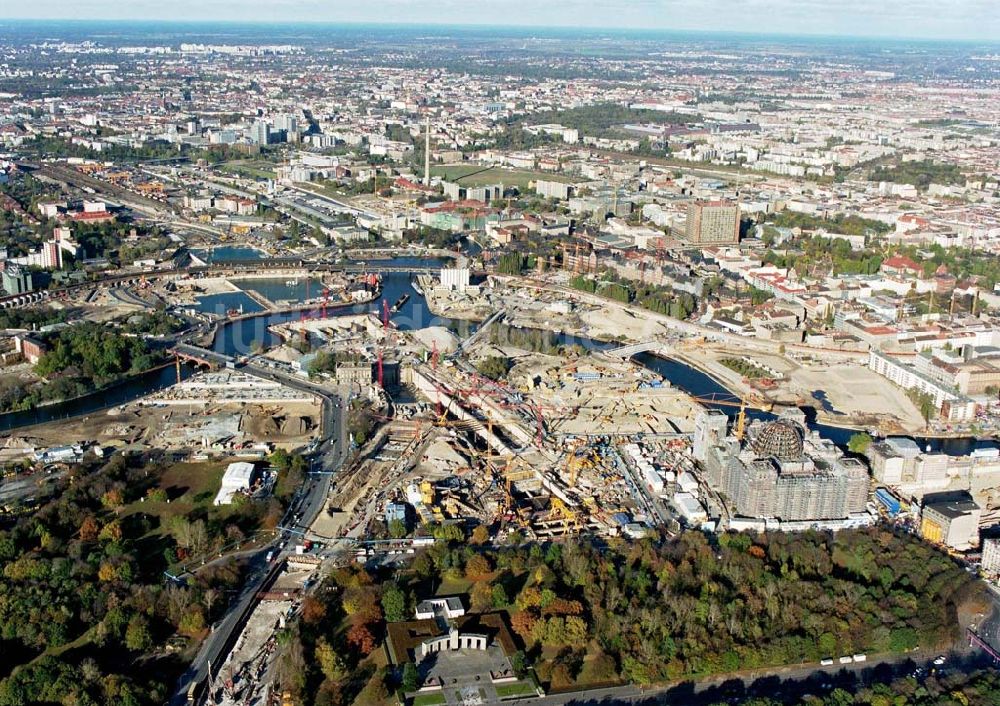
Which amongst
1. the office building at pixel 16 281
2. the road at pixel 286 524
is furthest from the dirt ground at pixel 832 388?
the office building at pixel 16 281

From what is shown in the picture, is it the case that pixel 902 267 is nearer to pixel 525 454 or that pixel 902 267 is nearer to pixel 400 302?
pixel 400 302

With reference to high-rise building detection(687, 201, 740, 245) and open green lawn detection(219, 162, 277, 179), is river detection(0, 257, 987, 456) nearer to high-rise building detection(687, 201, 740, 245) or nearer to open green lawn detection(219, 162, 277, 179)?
high-rise building detection(687, 201, 740, 245)

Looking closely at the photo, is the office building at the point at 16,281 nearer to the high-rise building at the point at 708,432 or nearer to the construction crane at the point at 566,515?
the construction crane at the point at 566,515

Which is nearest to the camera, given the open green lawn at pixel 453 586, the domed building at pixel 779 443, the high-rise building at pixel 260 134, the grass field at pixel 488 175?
the open green lawn at pixel 453 586

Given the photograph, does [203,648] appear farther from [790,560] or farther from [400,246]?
[400,246]

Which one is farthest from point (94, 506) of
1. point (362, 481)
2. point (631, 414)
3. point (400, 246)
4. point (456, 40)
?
point (456, 40)

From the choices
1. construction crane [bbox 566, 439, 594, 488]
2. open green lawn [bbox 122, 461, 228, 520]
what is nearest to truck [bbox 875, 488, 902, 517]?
construction crane [bbox 566, 439, 594, 488]

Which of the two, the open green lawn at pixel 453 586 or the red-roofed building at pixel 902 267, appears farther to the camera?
the red-roofed building at pixel 902 267
